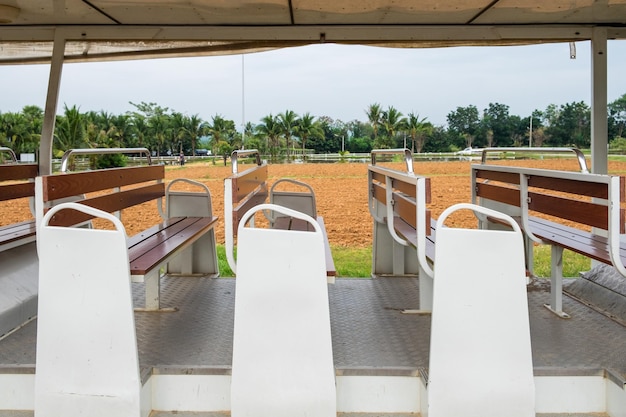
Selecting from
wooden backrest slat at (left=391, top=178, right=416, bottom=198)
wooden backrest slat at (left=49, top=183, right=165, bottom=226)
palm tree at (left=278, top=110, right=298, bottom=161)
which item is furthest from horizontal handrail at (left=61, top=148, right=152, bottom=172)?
palm tree at (left=278, top=110, right=298, bottom=161)

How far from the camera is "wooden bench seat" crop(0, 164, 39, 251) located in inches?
179

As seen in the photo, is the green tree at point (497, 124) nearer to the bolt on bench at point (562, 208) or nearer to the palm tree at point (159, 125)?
the bolt on bench at point (562, 208)

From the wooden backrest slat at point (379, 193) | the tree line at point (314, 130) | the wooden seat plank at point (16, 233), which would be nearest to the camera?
the wooden seat plank at point (16, 233)

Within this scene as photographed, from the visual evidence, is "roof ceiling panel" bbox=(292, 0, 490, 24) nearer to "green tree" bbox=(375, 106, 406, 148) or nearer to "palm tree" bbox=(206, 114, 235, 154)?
"green tree" bbox=(375, 106, 406, 148)

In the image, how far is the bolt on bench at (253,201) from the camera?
326 cm

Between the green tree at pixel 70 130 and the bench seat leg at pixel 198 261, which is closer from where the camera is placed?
the bench seat leg at pixel 198 261

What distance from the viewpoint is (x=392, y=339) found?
3.77 m

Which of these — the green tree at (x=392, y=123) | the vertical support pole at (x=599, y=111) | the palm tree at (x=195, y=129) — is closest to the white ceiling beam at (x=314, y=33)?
the vertical support pole at (x=599, y=111)

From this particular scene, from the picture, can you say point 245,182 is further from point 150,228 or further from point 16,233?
point 16,233

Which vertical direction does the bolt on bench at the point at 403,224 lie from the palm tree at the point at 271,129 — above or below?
below

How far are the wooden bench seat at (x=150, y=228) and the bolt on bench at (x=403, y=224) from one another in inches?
60.0

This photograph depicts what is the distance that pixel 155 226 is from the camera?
5230 mm

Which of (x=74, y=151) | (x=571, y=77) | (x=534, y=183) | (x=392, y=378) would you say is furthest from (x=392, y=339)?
(x=571, y=77)

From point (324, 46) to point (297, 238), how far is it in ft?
10.8
